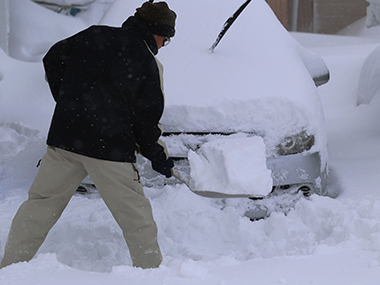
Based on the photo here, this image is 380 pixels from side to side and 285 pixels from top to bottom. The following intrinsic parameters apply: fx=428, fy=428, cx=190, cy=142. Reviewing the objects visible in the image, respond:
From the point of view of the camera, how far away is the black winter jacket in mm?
1908

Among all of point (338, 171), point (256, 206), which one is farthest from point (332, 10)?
point (256, 206)

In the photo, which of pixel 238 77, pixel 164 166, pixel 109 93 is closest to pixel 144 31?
pixel 109 93

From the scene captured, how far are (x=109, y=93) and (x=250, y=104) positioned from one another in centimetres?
96

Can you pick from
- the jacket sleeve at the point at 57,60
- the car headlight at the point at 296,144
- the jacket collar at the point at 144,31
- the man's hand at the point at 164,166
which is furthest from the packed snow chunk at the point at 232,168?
the jacket sleeve at the point at 57,60

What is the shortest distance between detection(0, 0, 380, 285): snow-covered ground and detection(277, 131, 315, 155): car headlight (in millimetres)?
336

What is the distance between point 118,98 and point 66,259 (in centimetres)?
101

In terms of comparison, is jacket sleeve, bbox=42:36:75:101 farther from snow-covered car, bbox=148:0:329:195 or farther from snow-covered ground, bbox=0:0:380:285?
snow-covered ground, bbox=0:0:380:285

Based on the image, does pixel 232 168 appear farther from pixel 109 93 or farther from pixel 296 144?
pixel 109 93

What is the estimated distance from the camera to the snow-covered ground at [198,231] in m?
1.63

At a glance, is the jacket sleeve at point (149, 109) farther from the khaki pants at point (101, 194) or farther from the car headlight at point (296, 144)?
the car headlight at point (296, 144)

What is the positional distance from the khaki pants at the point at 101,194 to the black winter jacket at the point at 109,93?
8 cm

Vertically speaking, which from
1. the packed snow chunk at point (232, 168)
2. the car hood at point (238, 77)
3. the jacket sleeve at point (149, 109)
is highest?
the jacket sleeve at point (149, 109)

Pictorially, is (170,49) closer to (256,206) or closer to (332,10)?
(256,206)

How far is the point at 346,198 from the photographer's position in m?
2.74
